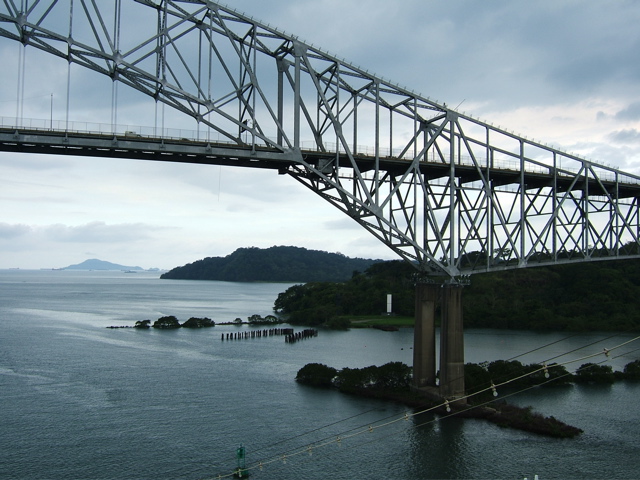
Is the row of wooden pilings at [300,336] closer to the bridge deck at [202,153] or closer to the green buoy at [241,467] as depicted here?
the bridge deck at [202,153]

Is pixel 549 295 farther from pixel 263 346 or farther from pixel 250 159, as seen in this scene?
pixel 250 159

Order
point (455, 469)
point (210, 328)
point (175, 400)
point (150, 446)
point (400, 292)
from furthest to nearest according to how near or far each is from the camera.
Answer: point (400, 292) < point (210, 328) < point (175, 400) < point (150, 446) < point (455, 469)

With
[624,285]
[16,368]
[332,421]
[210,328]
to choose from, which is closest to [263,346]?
[210,328]

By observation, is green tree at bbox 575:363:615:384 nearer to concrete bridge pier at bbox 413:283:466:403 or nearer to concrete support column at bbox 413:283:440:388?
concrete bridge pier at bbox 413:283:466:403

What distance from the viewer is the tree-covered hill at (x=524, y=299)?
79875 mm

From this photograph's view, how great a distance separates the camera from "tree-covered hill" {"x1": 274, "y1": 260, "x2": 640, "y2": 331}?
7988cm

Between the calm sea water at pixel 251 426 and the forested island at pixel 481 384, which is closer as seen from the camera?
the calm sea water at pixel 251 426

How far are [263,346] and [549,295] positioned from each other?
4907cm

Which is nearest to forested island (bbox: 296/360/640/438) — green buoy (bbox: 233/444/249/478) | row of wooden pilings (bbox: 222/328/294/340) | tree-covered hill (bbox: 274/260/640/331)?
green buoy (bbox: 233/444/249/478)

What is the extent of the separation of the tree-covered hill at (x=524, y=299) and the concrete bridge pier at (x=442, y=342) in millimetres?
48058

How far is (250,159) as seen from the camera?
31.1 meters

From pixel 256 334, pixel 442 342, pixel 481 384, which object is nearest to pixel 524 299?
pixel 256 334

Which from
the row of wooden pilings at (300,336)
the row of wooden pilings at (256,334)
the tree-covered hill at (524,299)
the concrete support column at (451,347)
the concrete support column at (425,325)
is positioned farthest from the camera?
the tree-covered hill at (524,299)

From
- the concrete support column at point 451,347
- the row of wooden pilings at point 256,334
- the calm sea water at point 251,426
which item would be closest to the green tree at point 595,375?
the calm sea water at point 251,426
